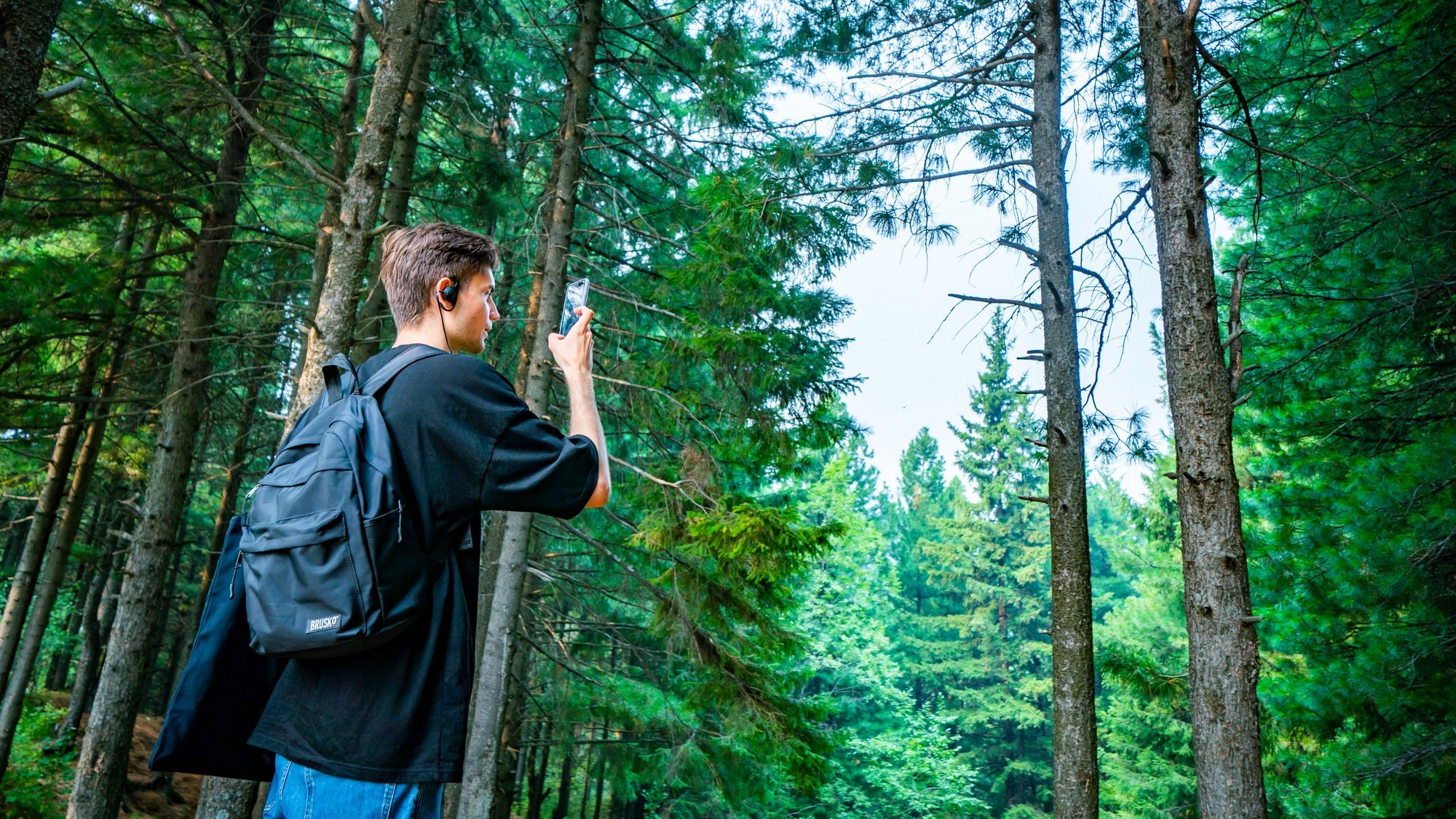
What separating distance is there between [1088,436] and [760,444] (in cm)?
265

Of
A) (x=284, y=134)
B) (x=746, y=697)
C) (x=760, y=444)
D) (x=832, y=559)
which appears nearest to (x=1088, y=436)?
(x=760, y=444)

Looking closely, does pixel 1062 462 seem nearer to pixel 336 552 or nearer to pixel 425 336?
pixel 425 336

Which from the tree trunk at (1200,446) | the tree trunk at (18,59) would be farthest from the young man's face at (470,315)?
the tree trunk at (1200,446)

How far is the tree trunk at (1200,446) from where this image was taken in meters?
4.42

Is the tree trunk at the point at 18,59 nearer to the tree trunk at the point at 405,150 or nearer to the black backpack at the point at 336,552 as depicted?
the black backpack at the point at 336,552

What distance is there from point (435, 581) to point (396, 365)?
0.44 m

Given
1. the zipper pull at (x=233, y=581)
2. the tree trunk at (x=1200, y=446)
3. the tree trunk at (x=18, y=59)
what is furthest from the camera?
the tree trunk at (x=1200, y=446)

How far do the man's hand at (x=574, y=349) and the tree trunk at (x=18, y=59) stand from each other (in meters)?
2.51

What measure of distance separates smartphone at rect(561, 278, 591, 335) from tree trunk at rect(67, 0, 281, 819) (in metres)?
5.83

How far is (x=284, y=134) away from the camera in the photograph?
8523mm

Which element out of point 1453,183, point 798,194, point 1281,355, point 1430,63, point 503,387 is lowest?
point 503,387

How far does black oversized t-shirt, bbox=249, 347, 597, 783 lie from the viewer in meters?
1.55

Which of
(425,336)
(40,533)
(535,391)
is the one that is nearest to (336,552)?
(425,336)

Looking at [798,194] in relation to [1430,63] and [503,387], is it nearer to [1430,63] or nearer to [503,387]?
[1430,63]
